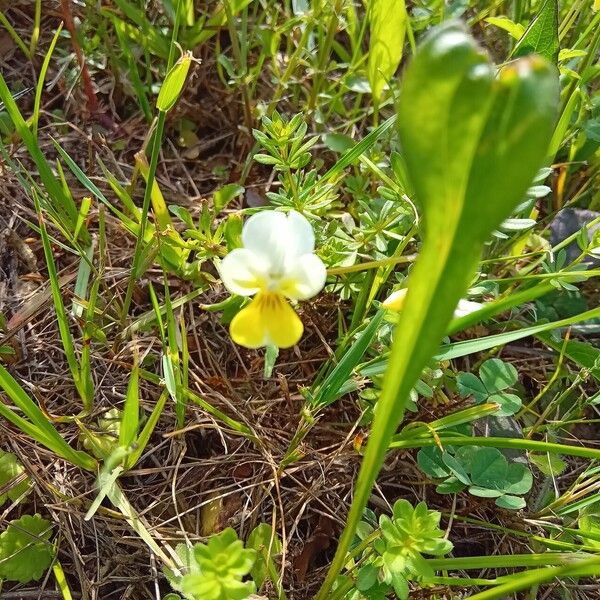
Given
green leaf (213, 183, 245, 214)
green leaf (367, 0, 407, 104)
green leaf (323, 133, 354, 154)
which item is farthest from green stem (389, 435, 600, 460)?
green leaf (367, 0, 407, 104)

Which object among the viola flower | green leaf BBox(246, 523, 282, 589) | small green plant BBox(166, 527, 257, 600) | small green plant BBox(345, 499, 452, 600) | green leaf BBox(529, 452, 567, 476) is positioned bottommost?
green leaf BBox(246, 523, 282, 589)

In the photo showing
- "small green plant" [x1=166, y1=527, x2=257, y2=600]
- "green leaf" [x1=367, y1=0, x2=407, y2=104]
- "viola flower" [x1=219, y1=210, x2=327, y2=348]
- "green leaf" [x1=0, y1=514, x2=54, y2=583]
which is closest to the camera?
"small green plant" [x1=166, y1=527, x2=257, y2=600]

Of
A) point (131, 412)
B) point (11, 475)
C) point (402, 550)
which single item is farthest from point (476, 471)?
point (11, 475)

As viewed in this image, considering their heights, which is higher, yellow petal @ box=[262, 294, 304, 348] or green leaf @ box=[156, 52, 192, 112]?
green leaf @ box=[156, 52, 192, 112]

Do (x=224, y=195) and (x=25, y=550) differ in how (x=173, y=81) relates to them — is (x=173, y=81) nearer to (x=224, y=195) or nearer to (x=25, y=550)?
(x=224, y=195)

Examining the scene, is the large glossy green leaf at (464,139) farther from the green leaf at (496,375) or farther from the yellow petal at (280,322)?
the green leaf at (496,375)

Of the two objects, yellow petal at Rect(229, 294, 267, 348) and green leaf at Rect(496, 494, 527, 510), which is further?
green leaf at Rect(496, 494, 527, 510)

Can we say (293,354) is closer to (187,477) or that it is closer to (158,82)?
(187,477)

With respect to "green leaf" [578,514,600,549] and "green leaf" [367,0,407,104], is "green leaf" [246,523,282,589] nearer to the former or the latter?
"green leaf" [578,514,600,549]
